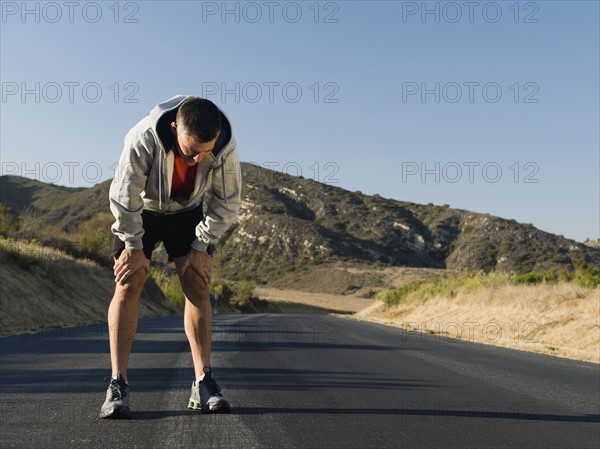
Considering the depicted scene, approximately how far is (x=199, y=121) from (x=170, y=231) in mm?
1016

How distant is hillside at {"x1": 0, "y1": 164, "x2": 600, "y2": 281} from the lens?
272 ft

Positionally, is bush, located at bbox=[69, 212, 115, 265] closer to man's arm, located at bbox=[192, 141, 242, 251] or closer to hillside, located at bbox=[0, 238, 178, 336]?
hillside, located at bbox=[0, 238, 178, 336]

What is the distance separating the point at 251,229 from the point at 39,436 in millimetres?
80856

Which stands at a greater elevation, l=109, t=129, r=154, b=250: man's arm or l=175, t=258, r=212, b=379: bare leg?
l=109, t=129, r=154, b=250: man's arm

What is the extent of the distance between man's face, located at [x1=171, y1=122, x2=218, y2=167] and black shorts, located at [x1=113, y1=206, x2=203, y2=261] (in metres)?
0.51

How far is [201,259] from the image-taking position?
486 centimetres

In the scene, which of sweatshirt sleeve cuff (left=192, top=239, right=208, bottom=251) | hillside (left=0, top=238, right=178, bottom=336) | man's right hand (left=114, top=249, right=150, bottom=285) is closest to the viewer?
man's right hand (left=114, top=249, right=150, bottom=285)

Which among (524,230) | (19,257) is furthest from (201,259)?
(524,230)

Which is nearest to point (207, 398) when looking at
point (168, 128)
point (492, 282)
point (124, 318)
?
point (124, 318)

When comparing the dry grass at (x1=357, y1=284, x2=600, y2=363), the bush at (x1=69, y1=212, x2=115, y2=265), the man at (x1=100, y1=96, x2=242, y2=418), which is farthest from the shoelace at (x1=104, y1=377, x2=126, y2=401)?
the bush at (x1=69, y1=212, x2=115, y2=265)

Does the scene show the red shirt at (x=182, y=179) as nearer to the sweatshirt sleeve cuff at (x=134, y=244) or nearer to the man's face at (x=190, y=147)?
the man's face at (x=190, y=147)

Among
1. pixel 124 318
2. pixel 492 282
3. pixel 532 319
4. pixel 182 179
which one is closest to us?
pixel 182 179

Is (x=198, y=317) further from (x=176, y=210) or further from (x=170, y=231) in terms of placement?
(x=176, y=210)

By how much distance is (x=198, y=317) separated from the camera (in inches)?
195
